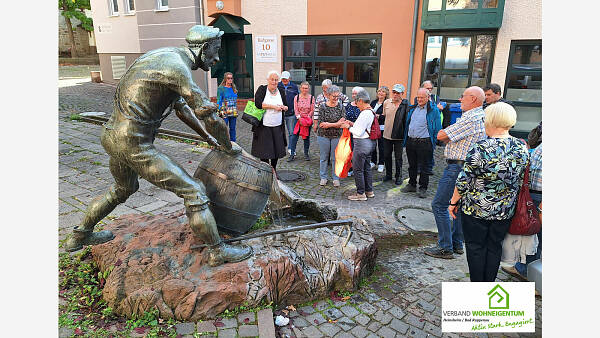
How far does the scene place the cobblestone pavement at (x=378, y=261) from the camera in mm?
3178

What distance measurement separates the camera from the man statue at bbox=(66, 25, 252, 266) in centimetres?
290

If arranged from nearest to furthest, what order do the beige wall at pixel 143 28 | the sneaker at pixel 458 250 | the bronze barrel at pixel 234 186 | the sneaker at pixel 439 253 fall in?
the bronze barrel at pixel 234 186, the sneaker at pixel 439 253, the sneaker at pixel 458 250, the beige wall at pixel 143 28

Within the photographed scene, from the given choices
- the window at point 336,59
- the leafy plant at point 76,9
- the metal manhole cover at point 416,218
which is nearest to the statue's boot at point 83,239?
the metal manhole cover at point 416,218

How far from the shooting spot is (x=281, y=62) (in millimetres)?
13969

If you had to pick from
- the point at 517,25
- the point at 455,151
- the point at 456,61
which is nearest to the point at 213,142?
the point at 455,151

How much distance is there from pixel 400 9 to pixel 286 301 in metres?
10.5

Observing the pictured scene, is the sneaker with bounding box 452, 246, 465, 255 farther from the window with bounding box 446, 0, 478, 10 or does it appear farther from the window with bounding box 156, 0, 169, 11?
the window with bounding box 156, 0, 169, 11

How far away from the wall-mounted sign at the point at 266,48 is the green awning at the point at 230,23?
778 mm

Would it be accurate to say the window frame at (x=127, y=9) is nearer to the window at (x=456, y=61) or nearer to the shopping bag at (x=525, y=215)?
the window at (x=456, y=61)

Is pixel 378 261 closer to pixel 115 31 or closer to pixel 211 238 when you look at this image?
pixel 211 238

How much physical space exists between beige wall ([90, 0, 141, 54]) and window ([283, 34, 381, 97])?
8532 mm

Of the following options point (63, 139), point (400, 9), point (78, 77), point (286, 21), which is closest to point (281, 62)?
point (286, 21)

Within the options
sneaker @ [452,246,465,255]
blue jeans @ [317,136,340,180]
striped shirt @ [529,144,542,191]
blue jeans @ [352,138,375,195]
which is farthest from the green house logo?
blue jeans @ [317,136,340,180]

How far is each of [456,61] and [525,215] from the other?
908cm
